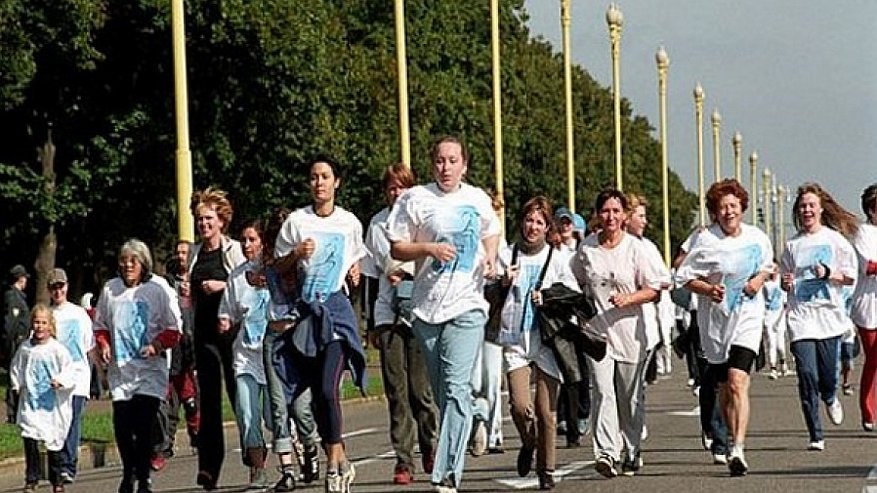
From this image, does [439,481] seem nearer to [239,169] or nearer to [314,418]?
[314,418]

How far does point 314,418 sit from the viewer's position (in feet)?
A: 48.7

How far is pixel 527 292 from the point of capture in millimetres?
15641

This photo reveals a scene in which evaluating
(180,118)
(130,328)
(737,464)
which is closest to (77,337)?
(130,328)

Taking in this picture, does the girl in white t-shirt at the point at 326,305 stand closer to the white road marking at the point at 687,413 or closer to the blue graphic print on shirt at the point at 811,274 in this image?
the blue graphic print on shirt at the point at 811,274

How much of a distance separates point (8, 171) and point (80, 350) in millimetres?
26525

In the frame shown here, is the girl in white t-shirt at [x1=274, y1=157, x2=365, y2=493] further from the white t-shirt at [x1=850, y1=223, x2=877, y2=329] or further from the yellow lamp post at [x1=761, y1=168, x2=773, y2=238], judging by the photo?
the yellow lamp post at [x1=761, y1=168, x2=773, y2=238]

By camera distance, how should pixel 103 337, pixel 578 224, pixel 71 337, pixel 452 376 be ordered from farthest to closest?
pixel 578 224, pixel 71 337, pixel 103 337, pixel 452 376

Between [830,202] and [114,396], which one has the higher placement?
[830,202]

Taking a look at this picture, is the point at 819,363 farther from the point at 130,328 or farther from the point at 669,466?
the point at 130,328

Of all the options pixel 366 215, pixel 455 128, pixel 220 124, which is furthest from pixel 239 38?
pixel 455 128

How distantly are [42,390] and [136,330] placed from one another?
14.0 feet

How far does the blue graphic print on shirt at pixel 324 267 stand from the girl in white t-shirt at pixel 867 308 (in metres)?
6.29

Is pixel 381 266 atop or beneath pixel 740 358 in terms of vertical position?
atop

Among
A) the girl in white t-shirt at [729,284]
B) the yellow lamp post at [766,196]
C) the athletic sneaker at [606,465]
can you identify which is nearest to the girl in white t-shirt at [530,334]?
the athletic sneaker at [606,465]
